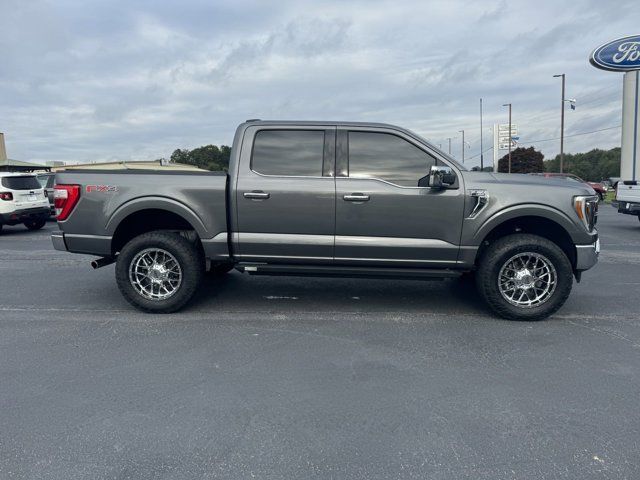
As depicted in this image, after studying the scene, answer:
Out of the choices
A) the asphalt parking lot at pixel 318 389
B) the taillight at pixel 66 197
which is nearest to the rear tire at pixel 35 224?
the asphalt parking lot at pixel 318 389

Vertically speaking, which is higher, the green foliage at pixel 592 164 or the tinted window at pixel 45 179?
the green foliage at pixel 592 164

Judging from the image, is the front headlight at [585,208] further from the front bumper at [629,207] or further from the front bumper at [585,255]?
the front bumper at [629,207]

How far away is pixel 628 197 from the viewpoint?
12.4m

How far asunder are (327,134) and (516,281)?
251cm

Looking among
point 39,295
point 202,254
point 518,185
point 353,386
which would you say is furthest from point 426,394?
point 39,295

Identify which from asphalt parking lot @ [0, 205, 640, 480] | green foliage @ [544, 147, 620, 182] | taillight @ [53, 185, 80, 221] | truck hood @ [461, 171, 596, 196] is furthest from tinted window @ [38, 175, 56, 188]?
green foliage @ [544, 147, 620, 182]

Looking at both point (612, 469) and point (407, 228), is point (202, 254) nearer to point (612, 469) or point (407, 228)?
point (407, 228)

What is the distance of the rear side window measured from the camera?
12.4 metres

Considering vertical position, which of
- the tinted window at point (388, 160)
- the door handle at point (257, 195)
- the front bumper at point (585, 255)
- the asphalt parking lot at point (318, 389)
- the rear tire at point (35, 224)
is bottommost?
the asphalt parking lot at point (318, 389)

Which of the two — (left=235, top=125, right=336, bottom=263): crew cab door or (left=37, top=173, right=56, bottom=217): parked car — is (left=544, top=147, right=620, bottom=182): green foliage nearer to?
(left=37, top=173, right=56, bottom=217): parked car

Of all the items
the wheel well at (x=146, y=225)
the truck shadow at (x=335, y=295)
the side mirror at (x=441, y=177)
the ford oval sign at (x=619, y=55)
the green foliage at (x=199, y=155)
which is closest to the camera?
the side mirror at (x=441, y=177)

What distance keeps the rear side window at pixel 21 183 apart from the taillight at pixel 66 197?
9.01 metres

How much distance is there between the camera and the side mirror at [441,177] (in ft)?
15.5

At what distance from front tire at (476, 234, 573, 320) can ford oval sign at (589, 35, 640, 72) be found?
15.2 metres
